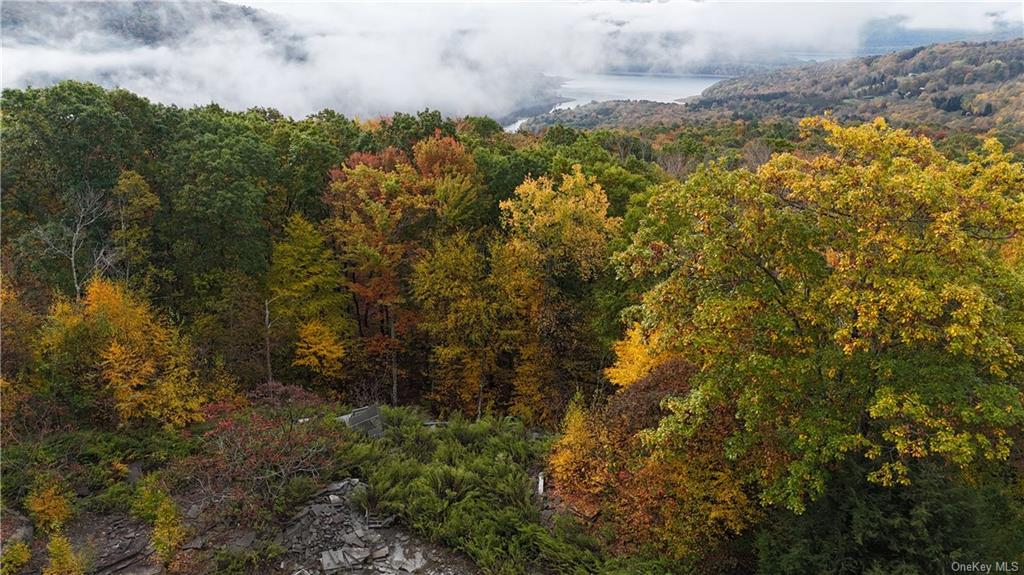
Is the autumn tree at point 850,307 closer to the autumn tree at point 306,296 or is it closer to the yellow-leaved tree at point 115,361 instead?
the yellow-leaved tree at point 115,361

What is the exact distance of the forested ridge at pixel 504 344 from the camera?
37.3ft

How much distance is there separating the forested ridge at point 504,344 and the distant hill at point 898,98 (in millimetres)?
107120

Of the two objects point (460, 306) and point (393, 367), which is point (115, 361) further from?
point (460, 306)

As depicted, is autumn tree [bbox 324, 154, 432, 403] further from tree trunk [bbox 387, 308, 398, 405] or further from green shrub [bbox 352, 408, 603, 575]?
green shrub [bbox 352, 408, 603, 575]

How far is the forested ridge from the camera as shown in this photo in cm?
1138

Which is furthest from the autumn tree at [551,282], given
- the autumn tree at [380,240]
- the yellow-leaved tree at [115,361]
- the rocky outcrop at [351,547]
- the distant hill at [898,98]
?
the distant hill at [898,98]

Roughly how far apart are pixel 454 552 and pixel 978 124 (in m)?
127

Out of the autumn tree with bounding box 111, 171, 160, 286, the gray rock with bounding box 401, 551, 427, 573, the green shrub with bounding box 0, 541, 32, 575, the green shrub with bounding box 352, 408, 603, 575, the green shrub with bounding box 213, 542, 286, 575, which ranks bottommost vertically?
the gray rock with bounding box 401, 551, 427, 573

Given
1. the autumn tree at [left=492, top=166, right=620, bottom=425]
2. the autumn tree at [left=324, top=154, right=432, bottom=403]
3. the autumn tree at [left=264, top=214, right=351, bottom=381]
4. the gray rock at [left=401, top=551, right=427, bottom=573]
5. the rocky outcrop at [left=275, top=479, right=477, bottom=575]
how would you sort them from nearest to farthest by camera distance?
the rocky outcrop at [left=275, top=479, right=477, bottom=575], the gray rock at [left=401, top=551, right=427, bottom=573], the autumn tree at [left=492, top=166, right=620, bottom=425], the autumn tree at [left=264, top=214, right=351, bottom=381], the autumn tree at [left=324, top=154, right=432, bottom=403]

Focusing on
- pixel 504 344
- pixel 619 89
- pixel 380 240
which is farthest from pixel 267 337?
pixel 619 89

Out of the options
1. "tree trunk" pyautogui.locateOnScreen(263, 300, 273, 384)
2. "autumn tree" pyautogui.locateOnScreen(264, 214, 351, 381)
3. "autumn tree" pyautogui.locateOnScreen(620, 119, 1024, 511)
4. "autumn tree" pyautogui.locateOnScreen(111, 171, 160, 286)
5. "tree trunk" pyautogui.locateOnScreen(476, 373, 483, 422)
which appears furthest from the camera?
"tree trunk" pyautogui.locateOnScreen(476, 373, 483, 422)

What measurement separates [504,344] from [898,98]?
16890 cm

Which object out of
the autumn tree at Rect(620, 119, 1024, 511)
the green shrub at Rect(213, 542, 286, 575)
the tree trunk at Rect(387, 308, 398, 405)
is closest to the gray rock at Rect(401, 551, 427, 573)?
the green shrub at Rect(213, 542, 286, 575)

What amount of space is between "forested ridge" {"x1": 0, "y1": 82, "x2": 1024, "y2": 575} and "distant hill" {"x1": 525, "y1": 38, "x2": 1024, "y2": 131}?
107 m
